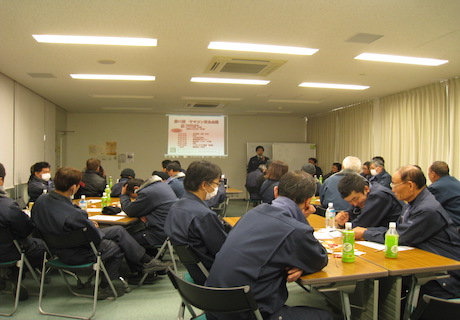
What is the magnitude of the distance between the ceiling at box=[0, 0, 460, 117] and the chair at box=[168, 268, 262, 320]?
247 centimetres

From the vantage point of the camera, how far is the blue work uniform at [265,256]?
1624 millimetres

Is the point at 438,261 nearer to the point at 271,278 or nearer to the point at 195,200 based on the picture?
the point at 271,278

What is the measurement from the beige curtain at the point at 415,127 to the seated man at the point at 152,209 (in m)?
5.18

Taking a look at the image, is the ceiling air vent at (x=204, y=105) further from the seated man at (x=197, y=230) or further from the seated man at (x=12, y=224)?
the seated man at (x=197, y=230)

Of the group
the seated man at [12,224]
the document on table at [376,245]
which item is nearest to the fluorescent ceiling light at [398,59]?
the document on table at [376,245]

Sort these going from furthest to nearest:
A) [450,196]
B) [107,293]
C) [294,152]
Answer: [294,152] → [107,293] → [450,196]

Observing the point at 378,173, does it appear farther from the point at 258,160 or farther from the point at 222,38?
the point at 258,160

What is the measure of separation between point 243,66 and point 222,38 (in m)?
1.12

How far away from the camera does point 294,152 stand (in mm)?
11016

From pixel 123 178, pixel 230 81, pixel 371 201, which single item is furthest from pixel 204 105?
pixel 371 201

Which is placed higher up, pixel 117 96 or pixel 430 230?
pixel 117 96

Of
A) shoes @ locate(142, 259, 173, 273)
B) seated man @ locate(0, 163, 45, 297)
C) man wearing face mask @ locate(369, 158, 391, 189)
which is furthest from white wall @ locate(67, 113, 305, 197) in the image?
seated man @ locate(0, 163, 45, 297)

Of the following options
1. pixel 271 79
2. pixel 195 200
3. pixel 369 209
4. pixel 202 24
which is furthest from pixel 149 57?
pixel 369 209

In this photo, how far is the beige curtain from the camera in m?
6.33
